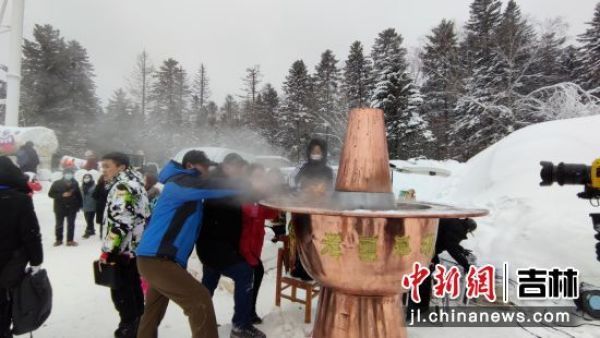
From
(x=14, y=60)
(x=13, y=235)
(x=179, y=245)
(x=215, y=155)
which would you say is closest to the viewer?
(x=179, y=245)

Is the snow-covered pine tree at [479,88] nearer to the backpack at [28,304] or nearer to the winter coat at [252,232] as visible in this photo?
the winter coat at [252,232]

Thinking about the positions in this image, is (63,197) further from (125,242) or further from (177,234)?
(177,234)

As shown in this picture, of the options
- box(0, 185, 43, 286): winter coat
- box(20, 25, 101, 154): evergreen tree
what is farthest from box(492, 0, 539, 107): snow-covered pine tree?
box(20, 25, 101, 154): evergreen tree

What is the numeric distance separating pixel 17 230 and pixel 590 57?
98.1ft

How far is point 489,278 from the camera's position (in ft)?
9.75

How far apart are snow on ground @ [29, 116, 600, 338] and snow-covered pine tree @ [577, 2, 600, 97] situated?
1807 cm

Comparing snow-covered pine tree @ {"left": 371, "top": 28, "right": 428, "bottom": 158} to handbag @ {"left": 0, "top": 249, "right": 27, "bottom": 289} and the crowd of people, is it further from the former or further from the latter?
handbag @ {"left": 0, "top": 249, "right": 27, "bottom": 289}

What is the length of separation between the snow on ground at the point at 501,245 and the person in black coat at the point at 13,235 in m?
0.93

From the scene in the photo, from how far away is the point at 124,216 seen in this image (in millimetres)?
3406

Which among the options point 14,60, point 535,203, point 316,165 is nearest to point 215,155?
point 316,165

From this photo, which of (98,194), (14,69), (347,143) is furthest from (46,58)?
(347,143)

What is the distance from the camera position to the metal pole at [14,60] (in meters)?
14.4

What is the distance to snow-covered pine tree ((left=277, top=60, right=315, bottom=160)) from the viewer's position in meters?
27.2

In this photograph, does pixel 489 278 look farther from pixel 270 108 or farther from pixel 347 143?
pixel 270 108
